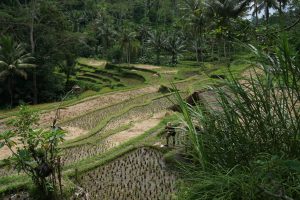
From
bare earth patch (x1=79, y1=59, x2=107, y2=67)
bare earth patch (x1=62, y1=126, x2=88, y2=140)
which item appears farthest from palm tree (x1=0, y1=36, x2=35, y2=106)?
bare earth patch (x1=79, y1=59, x2=107, y2=67)

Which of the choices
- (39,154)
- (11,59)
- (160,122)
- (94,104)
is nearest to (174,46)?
(11,59)

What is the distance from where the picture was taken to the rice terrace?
3197 mm

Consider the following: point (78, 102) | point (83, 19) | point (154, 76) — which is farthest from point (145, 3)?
point (78, 102)

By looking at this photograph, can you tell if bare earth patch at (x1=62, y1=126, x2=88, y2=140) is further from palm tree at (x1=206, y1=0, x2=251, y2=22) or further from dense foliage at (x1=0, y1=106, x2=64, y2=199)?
palm tree at (x1=206, y1=0, x2=251, y2=22)

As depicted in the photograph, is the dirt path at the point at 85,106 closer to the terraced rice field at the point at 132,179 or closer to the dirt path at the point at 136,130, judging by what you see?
the dirt path at the point at 136,130

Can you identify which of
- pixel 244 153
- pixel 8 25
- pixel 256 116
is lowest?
pixel 244 153

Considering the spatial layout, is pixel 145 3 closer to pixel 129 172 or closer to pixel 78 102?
pixel 78 102

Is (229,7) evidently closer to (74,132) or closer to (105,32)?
(74,132)

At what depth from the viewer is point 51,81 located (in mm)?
28719

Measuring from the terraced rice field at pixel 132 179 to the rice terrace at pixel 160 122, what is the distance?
3cm

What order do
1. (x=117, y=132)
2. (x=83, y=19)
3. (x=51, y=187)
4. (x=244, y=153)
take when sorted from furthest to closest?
(x=83, y=19) → (x=117, y=132) → (x=51, y=187) → (x=244, y=153)

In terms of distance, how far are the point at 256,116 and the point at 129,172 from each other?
5.89 metres

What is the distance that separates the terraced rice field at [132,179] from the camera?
7423mm

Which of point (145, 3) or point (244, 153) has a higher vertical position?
point (145, 3)
